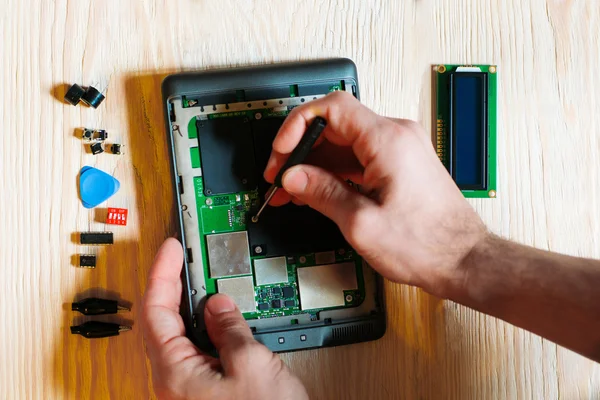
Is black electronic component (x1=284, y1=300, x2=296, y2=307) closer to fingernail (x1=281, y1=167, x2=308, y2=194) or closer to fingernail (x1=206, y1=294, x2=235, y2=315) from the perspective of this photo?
fingernail (x1=206, y1=294, x2=235, y2=315)

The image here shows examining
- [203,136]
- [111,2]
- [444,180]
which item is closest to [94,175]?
[203,136]

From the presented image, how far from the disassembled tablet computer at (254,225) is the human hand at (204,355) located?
34 millimetres

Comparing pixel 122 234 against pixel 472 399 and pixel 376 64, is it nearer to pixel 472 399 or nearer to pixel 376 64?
pixel 376 64

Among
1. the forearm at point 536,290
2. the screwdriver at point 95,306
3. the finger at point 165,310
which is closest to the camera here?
the forearm at point 536,290

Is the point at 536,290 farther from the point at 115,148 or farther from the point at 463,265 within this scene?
the point at 115,148

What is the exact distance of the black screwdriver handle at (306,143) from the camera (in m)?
0.87

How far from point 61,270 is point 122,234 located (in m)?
0.15

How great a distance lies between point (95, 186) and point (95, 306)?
25cm

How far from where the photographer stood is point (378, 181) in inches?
34.1

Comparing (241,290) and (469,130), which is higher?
(469,130)

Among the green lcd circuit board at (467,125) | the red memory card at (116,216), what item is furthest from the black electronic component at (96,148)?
the green lcd circuit board at (467,125)

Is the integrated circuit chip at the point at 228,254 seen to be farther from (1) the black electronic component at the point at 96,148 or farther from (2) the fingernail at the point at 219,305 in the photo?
(1) the black electronic component at the point at 96,148

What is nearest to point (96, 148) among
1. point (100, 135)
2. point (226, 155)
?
point (100, 135)

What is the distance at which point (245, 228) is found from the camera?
3.36 feet
